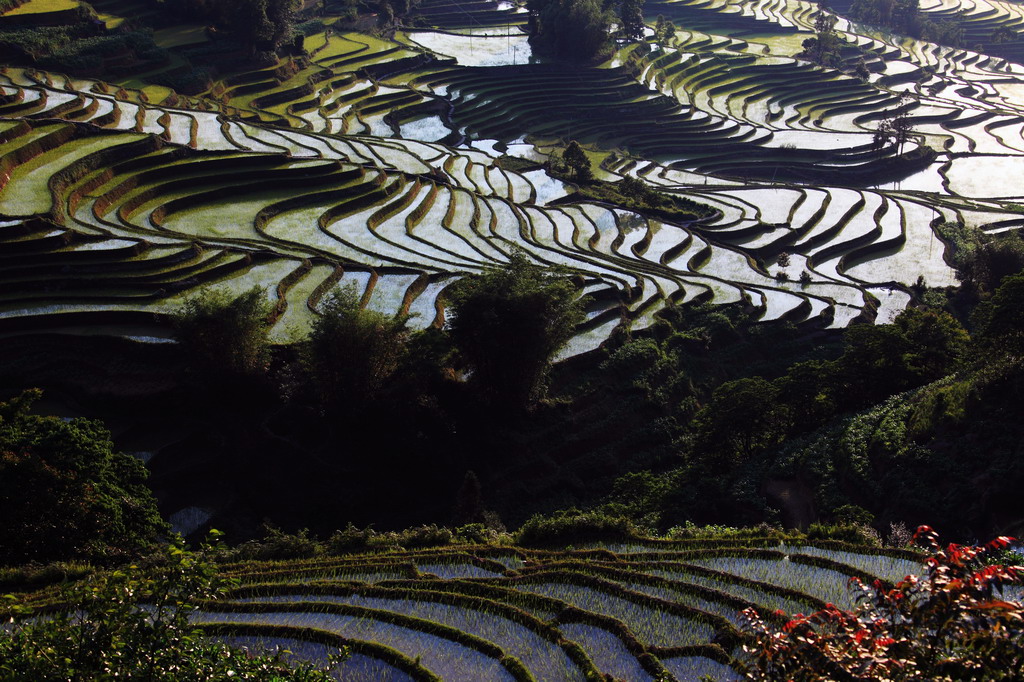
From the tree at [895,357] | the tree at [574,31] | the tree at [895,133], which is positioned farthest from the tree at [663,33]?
the tree at [895,357]

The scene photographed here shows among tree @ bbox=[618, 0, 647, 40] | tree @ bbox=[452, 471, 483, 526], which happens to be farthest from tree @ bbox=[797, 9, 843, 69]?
tree @ bbox=[452, 471, 483, 526]

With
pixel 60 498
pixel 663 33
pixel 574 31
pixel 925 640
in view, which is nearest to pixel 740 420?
pixel 925 640

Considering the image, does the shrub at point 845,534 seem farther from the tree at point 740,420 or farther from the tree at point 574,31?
the tree at point 574,31

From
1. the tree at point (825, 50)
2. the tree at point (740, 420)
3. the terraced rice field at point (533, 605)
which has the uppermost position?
the tree at point (825, 50)

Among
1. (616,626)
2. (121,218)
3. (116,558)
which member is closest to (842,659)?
(616,626)

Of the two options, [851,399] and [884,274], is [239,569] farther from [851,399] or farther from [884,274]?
[884,274]

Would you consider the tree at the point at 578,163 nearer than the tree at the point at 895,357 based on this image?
No

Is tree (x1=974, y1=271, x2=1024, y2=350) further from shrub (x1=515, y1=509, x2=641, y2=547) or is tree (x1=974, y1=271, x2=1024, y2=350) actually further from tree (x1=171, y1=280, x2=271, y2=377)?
tree (x1=171, y1=280, x2=271, y2=377)
